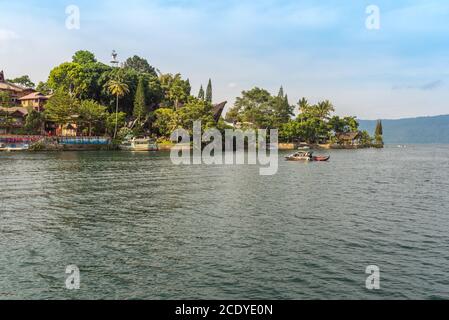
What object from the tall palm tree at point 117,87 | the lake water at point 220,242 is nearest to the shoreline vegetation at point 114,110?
the tall palm tree at point 117,87

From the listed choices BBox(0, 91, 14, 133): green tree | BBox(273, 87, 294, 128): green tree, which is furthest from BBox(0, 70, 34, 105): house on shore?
BBox(273, 87, 294, 128): green tree

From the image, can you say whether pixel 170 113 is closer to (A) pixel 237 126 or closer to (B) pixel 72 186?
(A) pixel 237 126

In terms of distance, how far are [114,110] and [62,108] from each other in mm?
29094

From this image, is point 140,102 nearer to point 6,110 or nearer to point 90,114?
point 90,114

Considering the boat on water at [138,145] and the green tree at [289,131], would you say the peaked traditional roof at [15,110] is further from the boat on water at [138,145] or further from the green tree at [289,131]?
the green tree at [289,131]

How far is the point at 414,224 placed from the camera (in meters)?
29.2

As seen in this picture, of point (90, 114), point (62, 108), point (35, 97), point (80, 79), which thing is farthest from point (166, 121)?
point (35, 97)

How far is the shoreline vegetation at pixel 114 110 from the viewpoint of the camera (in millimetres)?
115812

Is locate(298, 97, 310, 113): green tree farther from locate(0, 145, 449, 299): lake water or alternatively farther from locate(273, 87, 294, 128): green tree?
locate(0, 145, 449, 299): lake water

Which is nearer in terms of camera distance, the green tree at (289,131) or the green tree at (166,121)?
the green tree at (166,121)

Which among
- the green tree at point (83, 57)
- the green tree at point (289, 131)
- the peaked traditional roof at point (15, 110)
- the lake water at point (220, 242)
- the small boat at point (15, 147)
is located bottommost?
the lake water at point (220, 242)

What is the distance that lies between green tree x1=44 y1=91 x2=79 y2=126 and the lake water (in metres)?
73.2

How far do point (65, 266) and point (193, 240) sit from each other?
7.51 m
